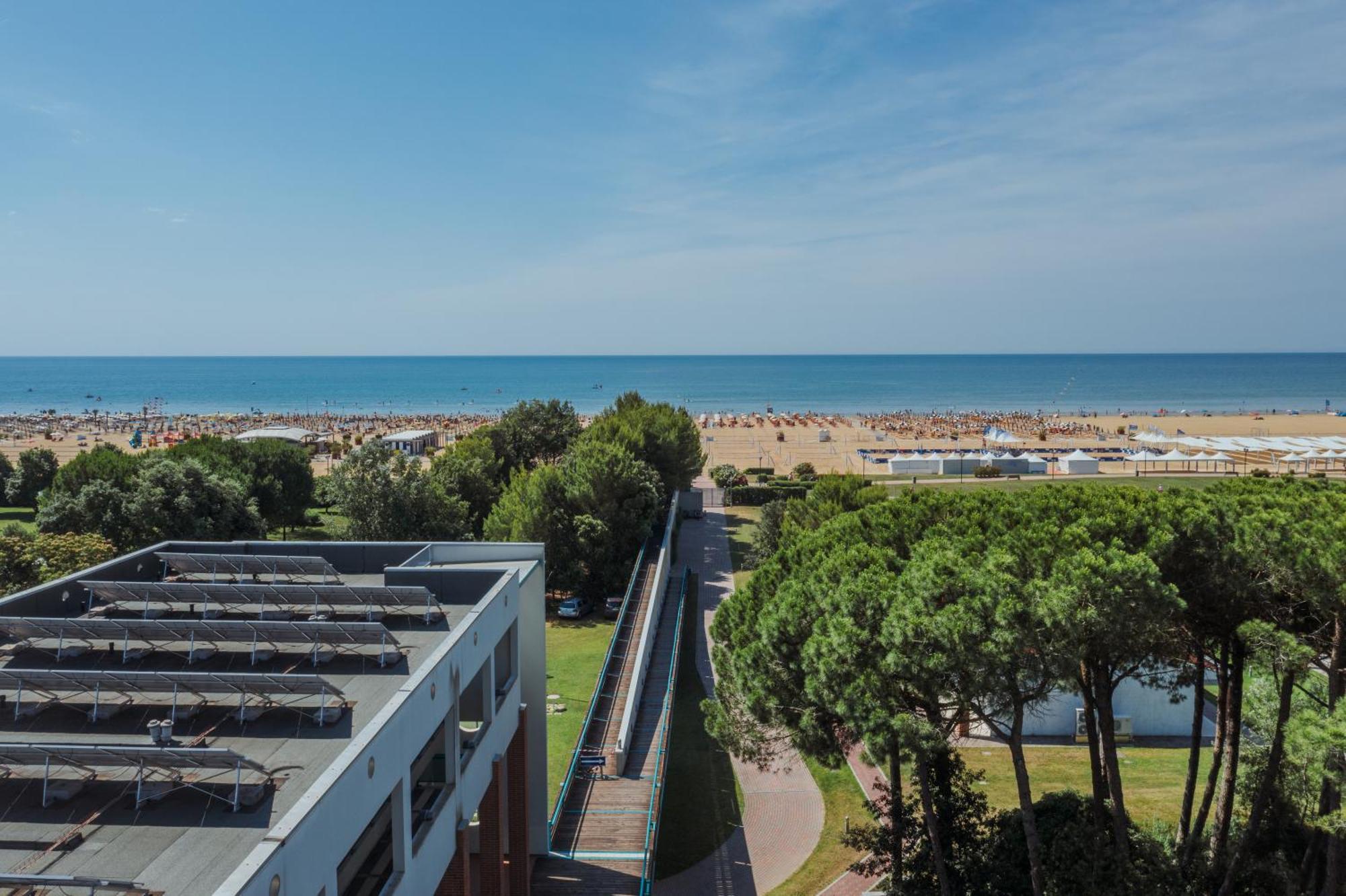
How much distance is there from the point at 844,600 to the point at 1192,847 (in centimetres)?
684

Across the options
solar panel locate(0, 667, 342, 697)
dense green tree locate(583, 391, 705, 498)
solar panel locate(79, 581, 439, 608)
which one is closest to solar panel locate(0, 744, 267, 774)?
solar panel locate(0, 667, 342, 697)

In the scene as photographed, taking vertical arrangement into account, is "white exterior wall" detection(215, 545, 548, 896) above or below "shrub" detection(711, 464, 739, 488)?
above

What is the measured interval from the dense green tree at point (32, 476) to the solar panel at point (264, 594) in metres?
43.7

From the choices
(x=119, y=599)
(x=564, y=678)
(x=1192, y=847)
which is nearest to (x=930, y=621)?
(x=1192, y=847)

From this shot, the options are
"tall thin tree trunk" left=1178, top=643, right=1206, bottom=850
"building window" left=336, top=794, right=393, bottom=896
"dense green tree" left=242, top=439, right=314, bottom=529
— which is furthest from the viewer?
"dense green tree" left=242, top=439, right=314, bottom=529

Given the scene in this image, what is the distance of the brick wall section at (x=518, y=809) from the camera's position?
14359 mm

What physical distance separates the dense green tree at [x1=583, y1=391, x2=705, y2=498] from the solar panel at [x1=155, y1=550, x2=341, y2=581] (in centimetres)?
2654

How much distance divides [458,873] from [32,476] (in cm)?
4974

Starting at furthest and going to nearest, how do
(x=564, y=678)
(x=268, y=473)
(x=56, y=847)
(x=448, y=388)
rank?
(x=448, y=388) < (x=268, y=473) < (x=564, y=678) < (x=56, y=847)

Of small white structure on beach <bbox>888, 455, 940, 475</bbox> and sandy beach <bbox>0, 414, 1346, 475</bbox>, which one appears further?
sandy beach <bbox>0, 414, 1346, 475</bbox>

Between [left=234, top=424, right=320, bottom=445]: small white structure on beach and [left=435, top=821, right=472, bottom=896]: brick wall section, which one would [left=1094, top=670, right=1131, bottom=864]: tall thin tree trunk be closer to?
[left=435, top=821, right=472, bottom=896]: brick wall section

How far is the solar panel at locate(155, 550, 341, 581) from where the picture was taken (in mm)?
14508

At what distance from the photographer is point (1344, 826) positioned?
9.48m

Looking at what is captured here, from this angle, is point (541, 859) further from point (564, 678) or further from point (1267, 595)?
point (1267, 595)
